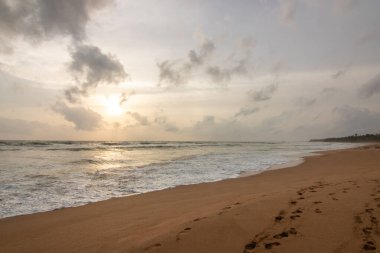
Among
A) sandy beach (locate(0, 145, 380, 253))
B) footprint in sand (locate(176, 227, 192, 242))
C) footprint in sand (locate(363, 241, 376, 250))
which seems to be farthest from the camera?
footprint in sand (locate(176, 227, 192, 242))

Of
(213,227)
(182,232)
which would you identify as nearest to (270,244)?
(213,227)

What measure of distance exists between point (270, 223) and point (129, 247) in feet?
8.11

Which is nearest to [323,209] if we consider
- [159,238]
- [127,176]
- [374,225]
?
[374,225]

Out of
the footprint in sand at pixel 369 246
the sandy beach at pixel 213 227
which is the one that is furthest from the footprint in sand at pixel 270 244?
the footprint in sand at pixel 369 246

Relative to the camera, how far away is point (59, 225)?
6.46 metres

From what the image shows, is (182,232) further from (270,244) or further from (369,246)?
(369,246)

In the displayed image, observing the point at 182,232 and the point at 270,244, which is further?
the point at 182,232

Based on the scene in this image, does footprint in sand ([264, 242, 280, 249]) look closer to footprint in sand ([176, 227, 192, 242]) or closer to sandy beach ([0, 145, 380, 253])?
sandy beach ([0, 145, 380, 253])

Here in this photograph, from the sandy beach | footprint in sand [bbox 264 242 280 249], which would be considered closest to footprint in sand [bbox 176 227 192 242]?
the sandy beach

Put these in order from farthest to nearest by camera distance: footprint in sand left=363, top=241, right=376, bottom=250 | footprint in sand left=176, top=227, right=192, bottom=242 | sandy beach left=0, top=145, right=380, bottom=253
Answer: footprint in sand left=176, top=227, right=192, bottom=242
sandy beach left=0, top=145, right=380, bottom=253
footprint in sand left=363, top=241, right=376, bottom=250

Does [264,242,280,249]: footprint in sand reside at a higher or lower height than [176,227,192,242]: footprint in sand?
lower

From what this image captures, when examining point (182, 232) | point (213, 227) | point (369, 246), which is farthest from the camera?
point (213, 227)

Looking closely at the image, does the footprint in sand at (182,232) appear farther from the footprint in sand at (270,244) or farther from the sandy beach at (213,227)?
the footprint in sand at (270,244)

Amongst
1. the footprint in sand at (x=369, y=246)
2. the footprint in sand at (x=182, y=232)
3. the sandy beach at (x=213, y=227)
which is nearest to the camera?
the footprint in sand at (x=369, y=246)
